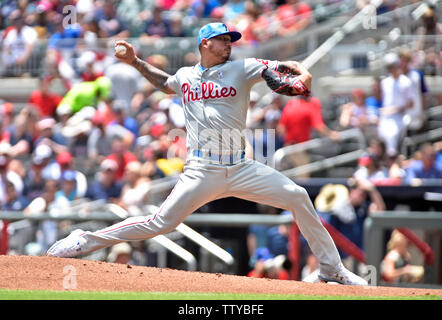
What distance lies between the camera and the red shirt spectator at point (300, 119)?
13.0m

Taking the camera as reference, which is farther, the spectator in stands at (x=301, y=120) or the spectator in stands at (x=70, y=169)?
the spectator in stands at (x=301, y=120)

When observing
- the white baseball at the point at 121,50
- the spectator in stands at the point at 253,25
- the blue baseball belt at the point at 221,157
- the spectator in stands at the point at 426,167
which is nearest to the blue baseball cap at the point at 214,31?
the white baseball at the point at 121,50

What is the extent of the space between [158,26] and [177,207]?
1054 cm

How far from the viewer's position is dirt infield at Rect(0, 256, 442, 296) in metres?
7.00

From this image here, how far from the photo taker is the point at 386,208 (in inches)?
444

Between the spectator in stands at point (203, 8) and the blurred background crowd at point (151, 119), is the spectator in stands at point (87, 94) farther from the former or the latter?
the spectator in stands at point (203, 8)

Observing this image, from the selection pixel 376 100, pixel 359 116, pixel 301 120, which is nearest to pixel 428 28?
pixel 376 100

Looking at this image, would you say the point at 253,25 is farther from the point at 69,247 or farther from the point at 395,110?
the point at 69,247

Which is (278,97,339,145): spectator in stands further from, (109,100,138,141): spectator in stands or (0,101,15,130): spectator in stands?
(0,101,15,130): spectator in stands

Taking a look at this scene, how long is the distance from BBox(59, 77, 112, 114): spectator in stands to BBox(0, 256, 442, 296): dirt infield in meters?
7.43

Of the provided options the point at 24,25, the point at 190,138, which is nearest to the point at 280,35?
the point at 24,25

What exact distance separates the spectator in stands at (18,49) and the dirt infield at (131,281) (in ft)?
34.4

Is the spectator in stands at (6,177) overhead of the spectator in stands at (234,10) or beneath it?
beneath
